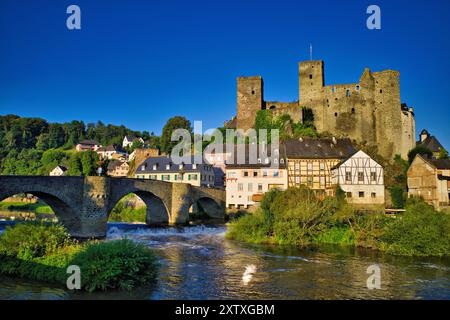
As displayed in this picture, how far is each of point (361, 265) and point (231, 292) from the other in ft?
28.1

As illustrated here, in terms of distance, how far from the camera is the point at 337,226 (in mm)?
27875

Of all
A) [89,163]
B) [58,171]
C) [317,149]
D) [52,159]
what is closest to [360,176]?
[317,149]

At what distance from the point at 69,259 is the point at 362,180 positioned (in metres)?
30.6

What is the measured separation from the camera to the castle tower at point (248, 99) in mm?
60781

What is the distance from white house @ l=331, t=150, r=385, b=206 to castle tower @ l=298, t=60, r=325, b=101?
68.3 feet

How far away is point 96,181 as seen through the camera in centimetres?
3158

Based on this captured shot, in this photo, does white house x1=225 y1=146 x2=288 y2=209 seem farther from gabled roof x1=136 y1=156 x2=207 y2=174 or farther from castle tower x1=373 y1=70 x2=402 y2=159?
castle tower x1=373 y1=70 x2=402 y2=159

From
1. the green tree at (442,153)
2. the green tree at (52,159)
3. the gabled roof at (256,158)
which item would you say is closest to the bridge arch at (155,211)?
the gabled roof at (256,158)

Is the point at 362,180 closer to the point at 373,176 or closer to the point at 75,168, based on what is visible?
the point at 373,176

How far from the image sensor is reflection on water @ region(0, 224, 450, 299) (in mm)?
13953

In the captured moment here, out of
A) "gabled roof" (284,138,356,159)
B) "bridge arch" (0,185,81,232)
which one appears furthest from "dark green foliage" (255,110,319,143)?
"bridge arch" (0,185,81,232)
